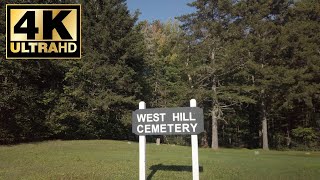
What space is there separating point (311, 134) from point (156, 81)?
61.2 feet

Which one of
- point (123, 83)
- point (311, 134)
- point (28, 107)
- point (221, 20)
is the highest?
point (221, 20)

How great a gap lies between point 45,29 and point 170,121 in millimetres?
4177

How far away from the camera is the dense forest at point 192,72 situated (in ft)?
110

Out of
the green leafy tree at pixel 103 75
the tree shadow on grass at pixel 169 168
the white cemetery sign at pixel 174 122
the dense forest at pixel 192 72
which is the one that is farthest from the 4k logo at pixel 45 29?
the green leafy tree at pixel 103 75

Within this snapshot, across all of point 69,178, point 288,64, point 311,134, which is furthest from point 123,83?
point 69,178

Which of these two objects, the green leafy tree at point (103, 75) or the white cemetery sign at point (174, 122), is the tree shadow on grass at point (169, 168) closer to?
the white cemetery sign at point (174, 122)

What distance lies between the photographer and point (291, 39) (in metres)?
35.4

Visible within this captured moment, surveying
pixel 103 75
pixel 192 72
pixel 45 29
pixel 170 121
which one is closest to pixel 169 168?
pixel 170 121

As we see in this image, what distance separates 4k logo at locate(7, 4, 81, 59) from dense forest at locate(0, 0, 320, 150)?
20.8 meters

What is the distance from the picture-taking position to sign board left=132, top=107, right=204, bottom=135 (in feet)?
34.5

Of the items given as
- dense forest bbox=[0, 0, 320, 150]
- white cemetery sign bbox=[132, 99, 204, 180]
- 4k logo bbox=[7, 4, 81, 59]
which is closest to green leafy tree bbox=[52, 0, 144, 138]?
dense forest bbox=[0, 0, 320, 150]

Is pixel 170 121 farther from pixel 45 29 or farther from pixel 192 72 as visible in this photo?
pixel 192 72

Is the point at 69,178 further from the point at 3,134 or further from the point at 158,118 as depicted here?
the point at 3,134

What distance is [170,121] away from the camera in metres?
10.6
